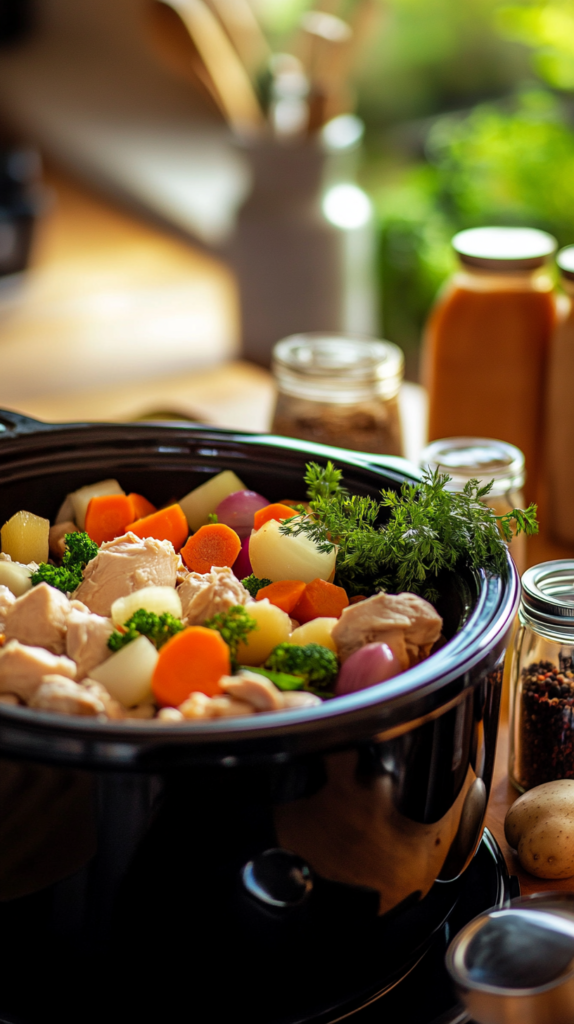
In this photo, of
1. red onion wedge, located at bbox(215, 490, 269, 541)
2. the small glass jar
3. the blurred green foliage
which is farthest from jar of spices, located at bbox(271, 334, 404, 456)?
the blurred green foliage

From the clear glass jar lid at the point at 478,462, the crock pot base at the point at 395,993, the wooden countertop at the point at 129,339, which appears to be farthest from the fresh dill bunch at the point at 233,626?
the clear glass jar lid at the point at 478,462

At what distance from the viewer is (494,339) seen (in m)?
1.48

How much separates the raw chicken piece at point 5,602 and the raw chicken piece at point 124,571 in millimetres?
59

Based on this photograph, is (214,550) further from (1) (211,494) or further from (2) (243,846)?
(2) (243,846)

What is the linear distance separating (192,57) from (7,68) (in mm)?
4155

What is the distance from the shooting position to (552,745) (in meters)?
0.95

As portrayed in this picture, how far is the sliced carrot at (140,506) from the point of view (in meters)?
1.07

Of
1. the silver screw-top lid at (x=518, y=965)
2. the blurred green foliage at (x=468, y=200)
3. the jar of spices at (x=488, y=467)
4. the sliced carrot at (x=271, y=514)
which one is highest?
the blurred green foliage at (x=468, y=200)

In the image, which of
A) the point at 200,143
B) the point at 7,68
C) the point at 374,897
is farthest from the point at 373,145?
the point at 374,897

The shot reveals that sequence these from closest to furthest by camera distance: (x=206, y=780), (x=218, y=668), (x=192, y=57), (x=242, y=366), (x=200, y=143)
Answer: (x=206, y=780)
(x=218, y=668)
(x=192, y=57)
(x=242, y=366)
(x=200, y=143)

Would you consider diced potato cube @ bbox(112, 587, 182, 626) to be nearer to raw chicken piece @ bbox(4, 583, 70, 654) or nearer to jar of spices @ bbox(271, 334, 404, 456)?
raw chicken piece @ bbox(4, 583, 70, 654)

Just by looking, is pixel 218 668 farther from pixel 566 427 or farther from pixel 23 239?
pixel 23 239

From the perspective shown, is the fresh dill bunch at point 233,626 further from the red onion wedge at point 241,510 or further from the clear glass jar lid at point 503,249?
the clear glass jar lid at point 503,249

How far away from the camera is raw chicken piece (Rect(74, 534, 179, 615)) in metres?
0.87
